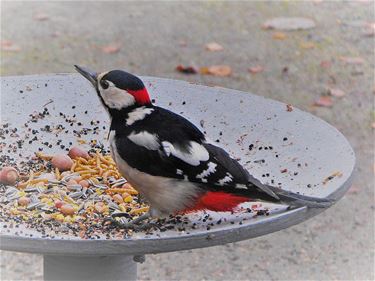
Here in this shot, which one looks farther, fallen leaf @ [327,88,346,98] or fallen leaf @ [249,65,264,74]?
fallen leaf @ [249,65,264,74]

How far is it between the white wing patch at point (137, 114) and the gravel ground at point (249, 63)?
→ 85.1 inches

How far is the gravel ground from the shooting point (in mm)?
4938

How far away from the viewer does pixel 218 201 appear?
2736 millimetres

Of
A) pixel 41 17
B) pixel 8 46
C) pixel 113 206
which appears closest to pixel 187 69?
pixel 8 46

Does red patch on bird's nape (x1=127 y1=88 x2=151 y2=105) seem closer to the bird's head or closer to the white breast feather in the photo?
the bird's head

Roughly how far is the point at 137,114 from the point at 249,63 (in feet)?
14.9

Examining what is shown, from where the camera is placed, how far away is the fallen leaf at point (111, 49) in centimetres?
734

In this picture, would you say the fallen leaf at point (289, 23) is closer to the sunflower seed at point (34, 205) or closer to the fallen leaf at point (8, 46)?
the fallen leaf at point (8, 46)

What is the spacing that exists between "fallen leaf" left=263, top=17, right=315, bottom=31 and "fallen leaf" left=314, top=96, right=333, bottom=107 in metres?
1.33

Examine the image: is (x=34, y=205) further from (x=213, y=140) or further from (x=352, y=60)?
(x=352, y=60)

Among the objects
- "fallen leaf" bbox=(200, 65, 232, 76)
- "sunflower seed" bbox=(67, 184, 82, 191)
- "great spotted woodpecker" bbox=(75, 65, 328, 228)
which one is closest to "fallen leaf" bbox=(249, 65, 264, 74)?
"fallen leaf" bbox=(200, 65, 232, 76)

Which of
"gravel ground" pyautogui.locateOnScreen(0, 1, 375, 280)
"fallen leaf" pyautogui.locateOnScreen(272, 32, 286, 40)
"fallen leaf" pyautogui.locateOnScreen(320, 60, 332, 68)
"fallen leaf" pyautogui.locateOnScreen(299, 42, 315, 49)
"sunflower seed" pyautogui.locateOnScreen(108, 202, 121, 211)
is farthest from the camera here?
"fallen leaf" pyautogui.locateOnScreen(272, 32, 286, 40)

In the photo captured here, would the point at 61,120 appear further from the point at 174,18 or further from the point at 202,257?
the point at 174,18

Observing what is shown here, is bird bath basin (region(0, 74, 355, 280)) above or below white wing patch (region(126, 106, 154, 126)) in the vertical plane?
below
